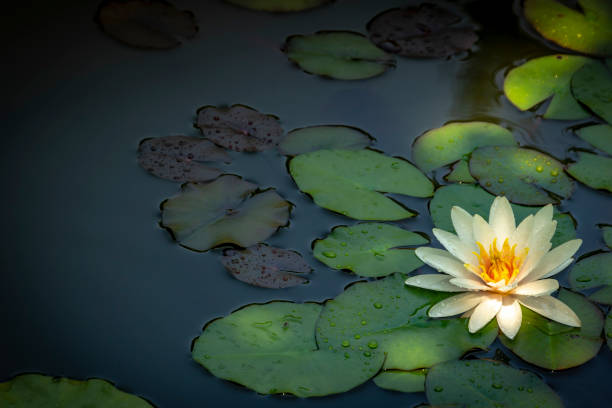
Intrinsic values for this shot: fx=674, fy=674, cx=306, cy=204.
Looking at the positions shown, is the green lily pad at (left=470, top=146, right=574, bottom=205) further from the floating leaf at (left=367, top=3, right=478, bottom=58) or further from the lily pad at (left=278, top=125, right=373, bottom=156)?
the floating leaf at (left=367, top=3, right=478, bottom=58)

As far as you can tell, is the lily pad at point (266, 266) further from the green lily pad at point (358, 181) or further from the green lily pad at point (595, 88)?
the green lily pad at point (595, 88)

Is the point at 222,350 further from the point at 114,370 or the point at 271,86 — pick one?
the point at 271,86

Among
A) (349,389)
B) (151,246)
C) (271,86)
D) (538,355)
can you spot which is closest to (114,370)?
(151,246)

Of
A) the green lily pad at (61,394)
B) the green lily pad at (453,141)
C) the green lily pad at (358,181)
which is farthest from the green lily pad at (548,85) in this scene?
the green lily pad at (61,394)

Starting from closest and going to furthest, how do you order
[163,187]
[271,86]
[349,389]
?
[349,389]
[163,187]
[271,86]

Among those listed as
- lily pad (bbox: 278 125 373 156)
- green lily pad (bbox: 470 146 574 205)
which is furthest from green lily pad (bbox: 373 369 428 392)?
lily pad (bbox: 278 125 373 156)

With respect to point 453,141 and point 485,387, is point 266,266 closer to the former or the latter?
point 485,387

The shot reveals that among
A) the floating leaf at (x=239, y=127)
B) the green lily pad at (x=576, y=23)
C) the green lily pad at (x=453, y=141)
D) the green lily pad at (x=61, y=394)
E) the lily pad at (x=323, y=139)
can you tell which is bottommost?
the green lily pad at (x=61, y=394)
